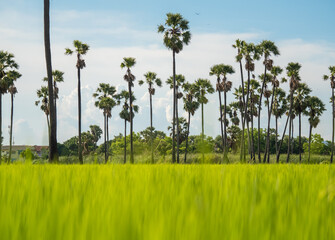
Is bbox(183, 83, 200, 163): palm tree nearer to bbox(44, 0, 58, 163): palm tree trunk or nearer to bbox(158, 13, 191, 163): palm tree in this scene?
bbox(158, 13, 191, 163): palm tree

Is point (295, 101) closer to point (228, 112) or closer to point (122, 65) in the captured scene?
point (228, 112)

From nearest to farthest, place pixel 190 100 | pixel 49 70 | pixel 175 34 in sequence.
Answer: pixel 49 70 < pixel 175 34 < pixel 190 100

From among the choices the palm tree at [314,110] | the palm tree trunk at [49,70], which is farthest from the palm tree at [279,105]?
the palm tree trunk at [49,70]

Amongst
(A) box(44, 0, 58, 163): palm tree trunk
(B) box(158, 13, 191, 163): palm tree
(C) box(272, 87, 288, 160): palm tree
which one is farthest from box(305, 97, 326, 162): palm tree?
(A) box(44, 0, 58, 163): palm tree trunk

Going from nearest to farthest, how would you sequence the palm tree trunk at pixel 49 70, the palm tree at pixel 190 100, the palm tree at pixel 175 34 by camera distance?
the palm tree trunk at pixel 49 70, the palm tree at pixel 175 34, the palm tree at pixel 190 100

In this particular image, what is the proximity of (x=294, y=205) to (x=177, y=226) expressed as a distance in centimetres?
77

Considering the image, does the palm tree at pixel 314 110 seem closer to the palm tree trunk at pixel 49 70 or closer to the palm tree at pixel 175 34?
the palm tree at pixel 175 34

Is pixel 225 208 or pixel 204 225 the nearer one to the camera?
pixel 204 225

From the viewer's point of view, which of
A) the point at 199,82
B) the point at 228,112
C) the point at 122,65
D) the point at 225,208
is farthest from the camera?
the point at 228,112

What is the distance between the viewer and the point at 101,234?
87cm

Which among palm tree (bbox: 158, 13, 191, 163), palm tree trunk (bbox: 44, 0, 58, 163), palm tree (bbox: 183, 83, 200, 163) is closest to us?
palm tree trunk (bbox: 44, 0, 58, 163)

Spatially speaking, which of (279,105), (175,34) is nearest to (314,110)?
(279,105)

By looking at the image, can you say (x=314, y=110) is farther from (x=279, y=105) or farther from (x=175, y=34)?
(x=175, y=34)

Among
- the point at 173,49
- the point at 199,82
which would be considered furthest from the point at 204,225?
the point at 199,82
